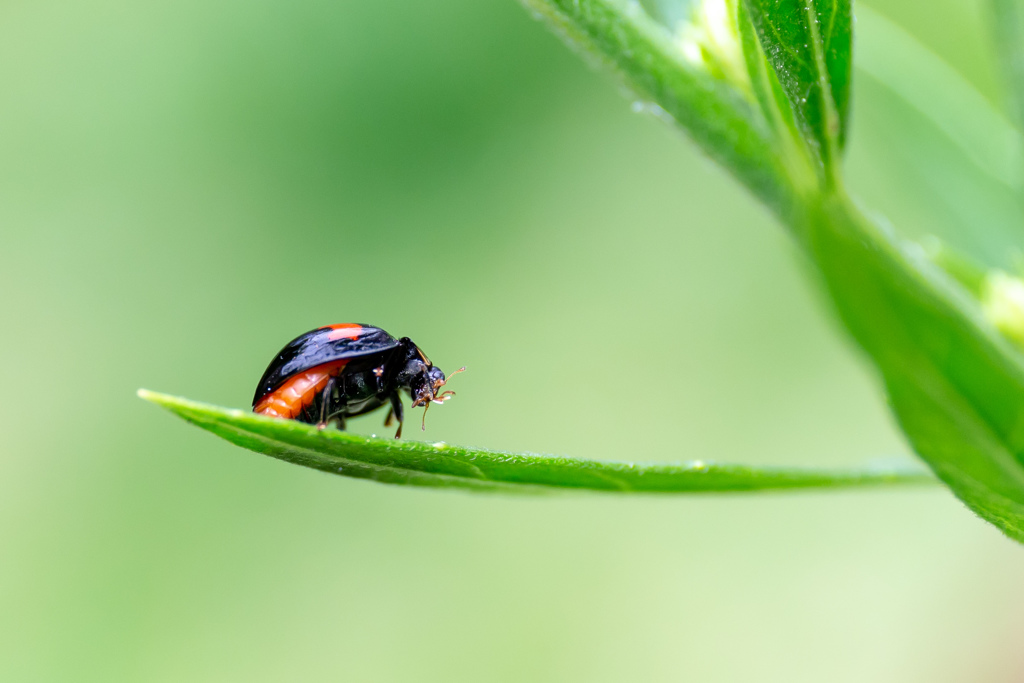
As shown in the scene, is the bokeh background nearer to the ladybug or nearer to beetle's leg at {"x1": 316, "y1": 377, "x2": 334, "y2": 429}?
the ladybug

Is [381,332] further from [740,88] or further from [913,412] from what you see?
[913,412]

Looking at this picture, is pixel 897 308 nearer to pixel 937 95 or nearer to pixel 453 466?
pixel 453 466

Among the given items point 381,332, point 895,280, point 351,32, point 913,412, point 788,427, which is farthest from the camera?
point 351,32

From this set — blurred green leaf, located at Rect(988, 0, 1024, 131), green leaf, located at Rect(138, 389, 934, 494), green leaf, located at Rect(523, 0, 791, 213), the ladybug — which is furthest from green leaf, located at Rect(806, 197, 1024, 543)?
the ladybug

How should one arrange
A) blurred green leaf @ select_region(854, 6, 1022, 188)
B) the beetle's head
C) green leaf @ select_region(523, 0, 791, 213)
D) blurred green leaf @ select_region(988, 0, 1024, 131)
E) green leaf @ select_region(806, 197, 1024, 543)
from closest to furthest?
green leaf @ select_region(806, 197, 1024, 543), green leaf @ select_region(523, 0, 791, 213), blurred green leaf @ select_region(988, 0, 1024, 131), the beetle's head, blurred green leaf @ select_region(854, 6, 1022, 188)

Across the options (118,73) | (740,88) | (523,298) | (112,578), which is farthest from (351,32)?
(740,88)

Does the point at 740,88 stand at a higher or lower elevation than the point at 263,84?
lower
